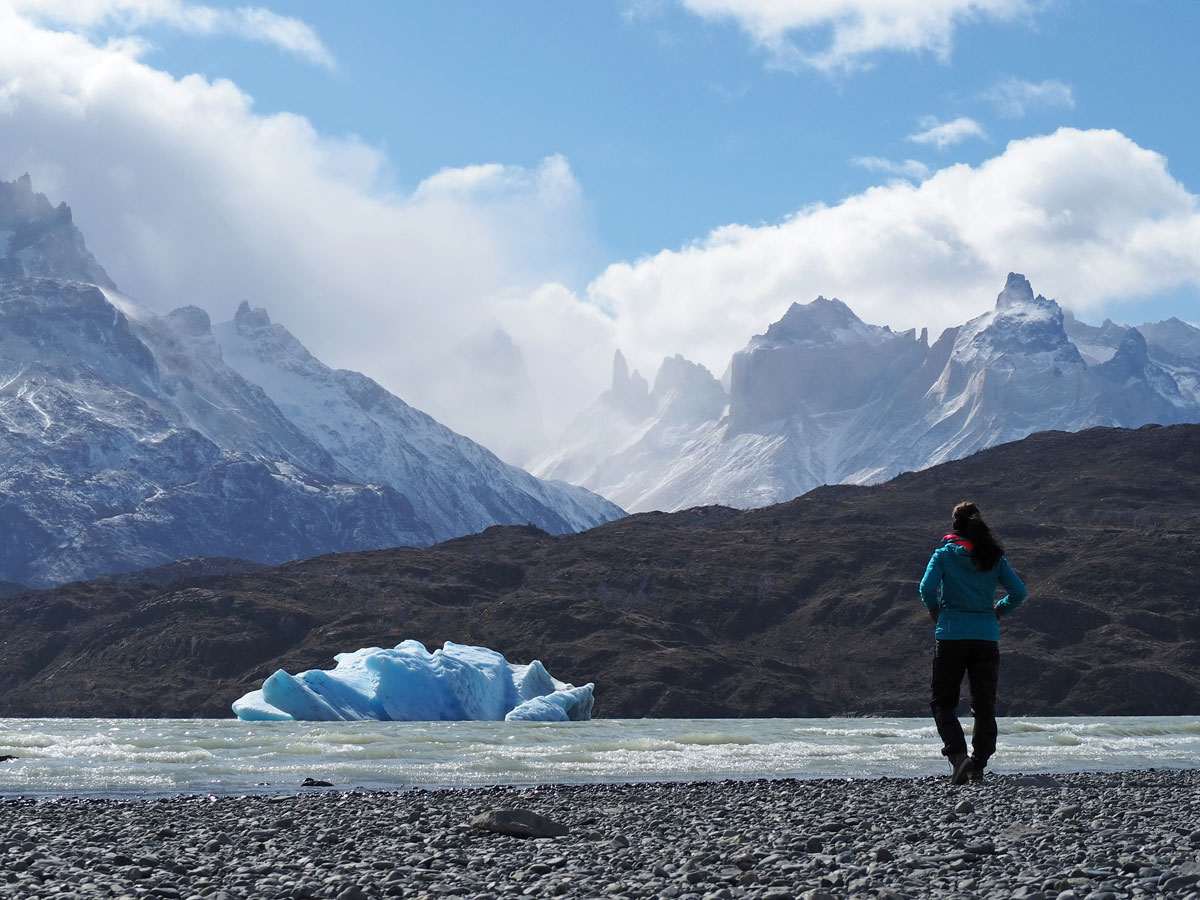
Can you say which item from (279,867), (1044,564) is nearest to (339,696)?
(279,867)

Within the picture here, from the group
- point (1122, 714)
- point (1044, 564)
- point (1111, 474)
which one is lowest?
point (1122, 714)

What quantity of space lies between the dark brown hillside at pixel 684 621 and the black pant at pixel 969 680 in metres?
102

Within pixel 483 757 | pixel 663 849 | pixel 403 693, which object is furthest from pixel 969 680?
pixel 403 693

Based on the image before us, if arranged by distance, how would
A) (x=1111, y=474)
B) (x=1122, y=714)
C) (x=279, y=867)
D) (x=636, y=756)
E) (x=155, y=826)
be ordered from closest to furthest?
(x=279, y=867) < (x=155, y=826) < (x=636, y=756) < (x=1122, y=714) < (x=1111, y=474)

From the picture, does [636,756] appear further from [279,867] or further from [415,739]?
[279,867]

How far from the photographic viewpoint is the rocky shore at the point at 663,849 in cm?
1030

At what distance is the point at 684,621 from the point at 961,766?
12898 cm

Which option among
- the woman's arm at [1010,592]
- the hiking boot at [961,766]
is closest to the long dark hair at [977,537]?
the woman's arm at [1010,592]

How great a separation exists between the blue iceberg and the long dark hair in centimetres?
6123

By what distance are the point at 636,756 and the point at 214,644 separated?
325 feet

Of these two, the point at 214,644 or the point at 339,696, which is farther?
the point at 214,644

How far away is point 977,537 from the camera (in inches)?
643

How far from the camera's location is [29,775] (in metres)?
33.0

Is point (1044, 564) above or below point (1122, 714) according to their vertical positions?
above
